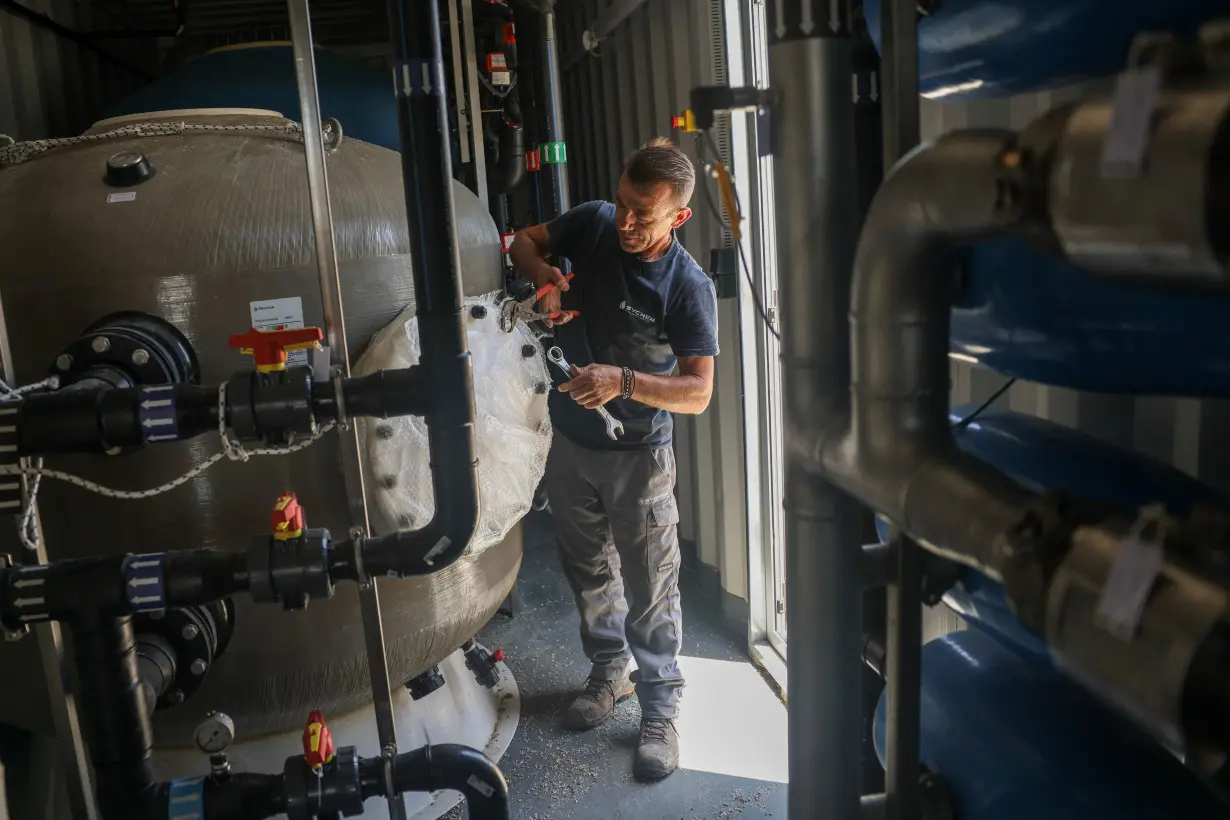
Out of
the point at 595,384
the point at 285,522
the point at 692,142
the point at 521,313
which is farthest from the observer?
the point at 692,142

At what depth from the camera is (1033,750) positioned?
33.4 inches

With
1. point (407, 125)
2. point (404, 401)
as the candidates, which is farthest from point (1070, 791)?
point (407, 125)

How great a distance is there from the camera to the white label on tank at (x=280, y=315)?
1438 mm

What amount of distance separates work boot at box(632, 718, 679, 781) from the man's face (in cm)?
108

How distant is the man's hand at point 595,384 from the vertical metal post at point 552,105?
121cm

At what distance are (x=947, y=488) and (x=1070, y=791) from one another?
333 mm

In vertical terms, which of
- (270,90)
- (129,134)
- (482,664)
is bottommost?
(482,664)

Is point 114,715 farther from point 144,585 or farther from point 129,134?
point 129,134

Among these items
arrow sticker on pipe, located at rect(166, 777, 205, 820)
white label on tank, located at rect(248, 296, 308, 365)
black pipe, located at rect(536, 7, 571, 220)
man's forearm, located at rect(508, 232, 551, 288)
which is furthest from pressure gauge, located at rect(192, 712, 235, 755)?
black pipe, located at rect(536, 7, 571, 220)

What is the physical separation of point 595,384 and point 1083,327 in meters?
1.25

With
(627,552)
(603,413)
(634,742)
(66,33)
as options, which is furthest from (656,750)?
(66,33)

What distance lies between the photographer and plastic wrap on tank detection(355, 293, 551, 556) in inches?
59.6

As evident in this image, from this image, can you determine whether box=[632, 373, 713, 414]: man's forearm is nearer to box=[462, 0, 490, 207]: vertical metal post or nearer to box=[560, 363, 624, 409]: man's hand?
box=[560, 363, 624, 409]: man's hand

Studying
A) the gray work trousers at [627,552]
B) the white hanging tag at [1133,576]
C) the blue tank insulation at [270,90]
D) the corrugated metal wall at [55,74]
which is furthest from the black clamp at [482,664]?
the corrugated metal wall at [55,74]
